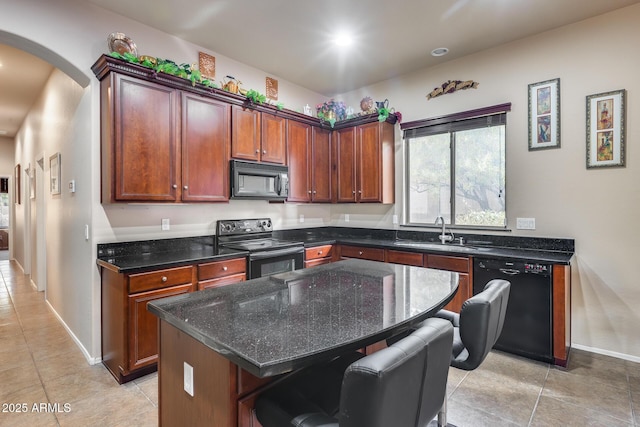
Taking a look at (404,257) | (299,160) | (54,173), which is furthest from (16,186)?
(404,257)

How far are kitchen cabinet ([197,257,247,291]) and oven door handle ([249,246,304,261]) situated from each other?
100 millimetres

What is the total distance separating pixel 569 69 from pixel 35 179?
7.10 meters

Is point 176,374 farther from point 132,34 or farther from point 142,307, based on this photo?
point 132,34

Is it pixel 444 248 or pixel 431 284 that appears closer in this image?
Result: pixel 431 284

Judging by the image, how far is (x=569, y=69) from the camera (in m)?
3.16

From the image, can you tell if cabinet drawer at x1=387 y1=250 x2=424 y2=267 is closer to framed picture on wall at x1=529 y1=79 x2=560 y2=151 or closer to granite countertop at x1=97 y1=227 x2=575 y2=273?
granite countertop at x1=97 y1=227 x2=575 y2=273

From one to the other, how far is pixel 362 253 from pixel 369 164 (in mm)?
1155

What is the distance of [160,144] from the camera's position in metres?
2.93

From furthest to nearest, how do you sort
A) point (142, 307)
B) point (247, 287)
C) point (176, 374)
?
point (142, 307) → point (247, 287) → point (176, 374)

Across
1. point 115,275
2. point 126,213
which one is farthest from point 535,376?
point 126,213

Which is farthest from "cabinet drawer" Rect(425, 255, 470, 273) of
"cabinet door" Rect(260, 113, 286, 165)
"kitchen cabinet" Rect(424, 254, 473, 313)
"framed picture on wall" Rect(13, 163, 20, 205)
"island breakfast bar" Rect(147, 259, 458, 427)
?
"framed picture on wall" Rect(13, 163, 20, 205)

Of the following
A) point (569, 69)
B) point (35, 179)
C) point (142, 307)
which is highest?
point (569, 69)

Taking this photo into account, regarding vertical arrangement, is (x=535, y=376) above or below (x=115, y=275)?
below

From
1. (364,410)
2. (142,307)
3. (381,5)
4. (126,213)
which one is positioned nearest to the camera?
(364,410)
